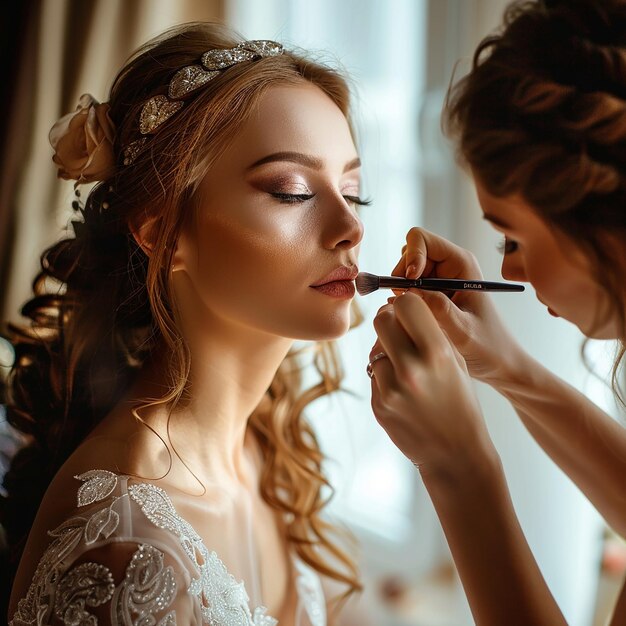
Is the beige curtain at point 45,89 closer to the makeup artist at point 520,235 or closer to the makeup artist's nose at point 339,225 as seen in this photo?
the makeup artist's nose at point 339,225

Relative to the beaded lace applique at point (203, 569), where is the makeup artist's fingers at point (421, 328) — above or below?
above

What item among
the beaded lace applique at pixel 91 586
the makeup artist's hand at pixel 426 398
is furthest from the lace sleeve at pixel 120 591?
the makeup artist's hand at pixel 426 398

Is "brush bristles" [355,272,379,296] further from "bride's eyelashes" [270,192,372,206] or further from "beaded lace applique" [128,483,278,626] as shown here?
"beaded lace applique" [128,483,278,626]

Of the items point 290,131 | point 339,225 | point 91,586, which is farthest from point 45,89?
point 91,586

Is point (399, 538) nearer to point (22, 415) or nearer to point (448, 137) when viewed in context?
point (22, 415)

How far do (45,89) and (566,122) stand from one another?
2.92ft

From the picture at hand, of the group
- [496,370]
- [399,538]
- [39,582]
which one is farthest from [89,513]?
[399,538]

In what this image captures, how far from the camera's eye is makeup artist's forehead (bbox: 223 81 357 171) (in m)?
0.96

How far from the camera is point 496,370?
0.97 meters

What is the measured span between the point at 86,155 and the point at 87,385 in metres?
0.36

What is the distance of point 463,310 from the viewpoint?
3.21 feet

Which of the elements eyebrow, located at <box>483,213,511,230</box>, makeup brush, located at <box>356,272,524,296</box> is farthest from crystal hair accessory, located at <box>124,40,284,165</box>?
eyebrow, located at <box>483,213,511,230</box>

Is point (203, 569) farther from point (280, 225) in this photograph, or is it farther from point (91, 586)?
point (280, 225)

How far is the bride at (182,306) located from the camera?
889 mm
